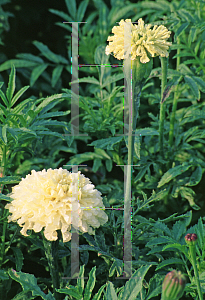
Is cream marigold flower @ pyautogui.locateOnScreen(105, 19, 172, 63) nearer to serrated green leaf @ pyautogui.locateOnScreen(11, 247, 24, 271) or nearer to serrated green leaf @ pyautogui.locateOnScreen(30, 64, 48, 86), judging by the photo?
serrated green leaf @ pyautogui.locateOnScreen(11, 247, 24, 271)

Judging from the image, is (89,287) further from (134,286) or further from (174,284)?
(174,284)

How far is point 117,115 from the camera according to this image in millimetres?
1374

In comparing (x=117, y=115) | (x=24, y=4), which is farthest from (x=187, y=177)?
(x=24, y=4)

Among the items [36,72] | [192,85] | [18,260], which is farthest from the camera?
[36,72]

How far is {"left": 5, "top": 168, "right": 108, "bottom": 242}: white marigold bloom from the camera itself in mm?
863

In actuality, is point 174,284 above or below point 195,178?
below

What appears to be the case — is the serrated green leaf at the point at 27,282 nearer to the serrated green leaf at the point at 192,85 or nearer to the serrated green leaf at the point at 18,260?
the serrated green leaf at the point at 18,260

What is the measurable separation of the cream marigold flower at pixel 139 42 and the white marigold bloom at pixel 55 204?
0.34 meters

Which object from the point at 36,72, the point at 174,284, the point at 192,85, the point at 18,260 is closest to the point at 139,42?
the point at 192,85

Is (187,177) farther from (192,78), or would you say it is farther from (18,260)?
(18,260)

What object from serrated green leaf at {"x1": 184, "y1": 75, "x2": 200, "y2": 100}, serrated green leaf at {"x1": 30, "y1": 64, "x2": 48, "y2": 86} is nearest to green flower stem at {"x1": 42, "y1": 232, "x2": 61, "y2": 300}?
serrated green leaf at {"x1": 184, "y1": 75, "x2": 200, "y2": 100}

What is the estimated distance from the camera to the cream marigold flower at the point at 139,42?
3.03 feet

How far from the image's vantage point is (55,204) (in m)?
0.87

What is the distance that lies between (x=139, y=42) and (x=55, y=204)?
446 millimetres
